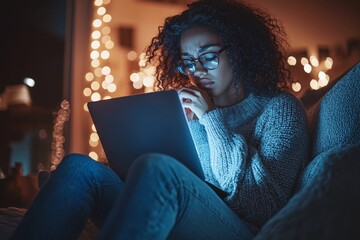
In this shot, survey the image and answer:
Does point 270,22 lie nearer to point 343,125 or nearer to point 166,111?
point 343,125

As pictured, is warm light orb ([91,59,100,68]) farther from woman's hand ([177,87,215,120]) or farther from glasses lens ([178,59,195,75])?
woman's hand ([177,87,215,120])

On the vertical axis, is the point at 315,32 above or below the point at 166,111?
above

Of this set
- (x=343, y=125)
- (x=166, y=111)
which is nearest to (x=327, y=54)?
(x=343, y=125)

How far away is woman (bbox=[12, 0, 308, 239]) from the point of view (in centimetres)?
86

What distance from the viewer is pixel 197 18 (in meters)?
1.49

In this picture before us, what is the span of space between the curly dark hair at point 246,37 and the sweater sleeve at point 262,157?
0.19 meters

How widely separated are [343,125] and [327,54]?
2.43 meters

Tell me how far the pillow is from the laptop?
0.30m

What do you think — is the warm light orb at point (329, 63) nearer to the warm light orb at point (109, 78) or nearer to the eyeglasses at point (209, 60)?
the warm light orb at point (109, 78)

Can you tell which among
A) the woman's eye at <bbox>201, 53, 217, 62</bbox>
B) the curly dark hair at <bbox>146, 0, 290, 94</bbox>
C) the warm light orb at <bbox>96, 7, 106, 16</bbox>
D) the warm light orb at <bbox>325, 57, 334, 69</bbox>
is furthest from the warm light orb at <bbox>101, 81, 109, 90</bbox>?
the woman's eye at <bbox>201, 53, 217, 62</bbox>

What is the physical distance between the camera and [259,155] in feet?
3.79

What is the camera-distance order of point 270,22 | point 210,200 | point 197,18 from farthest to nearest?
point 270,22
point 197,18
point 210,200

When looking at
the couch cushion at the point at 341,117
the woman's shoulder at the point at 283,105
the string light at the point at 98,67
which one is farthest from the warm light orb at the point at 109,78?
the couch cushion at the point at 341,117

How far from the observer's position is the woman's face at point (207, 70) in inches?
55.9
